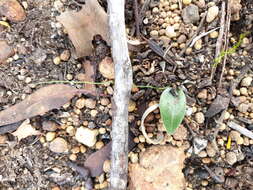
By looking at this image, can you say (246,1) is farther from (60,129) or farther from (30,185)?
(30,185)

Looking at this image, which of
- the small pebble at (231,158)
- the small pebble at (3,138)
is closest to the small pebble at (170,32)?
the small pebble at (231,158)

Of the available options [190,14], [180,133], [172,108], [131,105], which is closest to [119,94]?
[131,105]

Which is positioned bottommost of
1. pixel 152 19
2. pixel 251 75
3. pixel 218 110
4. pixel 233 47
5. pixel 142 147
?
pixel 142 147

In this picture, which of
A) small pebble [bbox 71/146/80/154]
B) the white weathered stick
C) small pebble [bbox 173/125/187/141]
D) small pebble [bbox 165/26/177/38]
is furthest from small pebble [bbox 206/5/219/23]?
small pebble [bbox 71/146/80/154]

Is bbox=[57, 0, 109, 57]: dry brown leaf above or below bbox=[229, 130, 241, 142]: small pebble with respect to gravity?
above

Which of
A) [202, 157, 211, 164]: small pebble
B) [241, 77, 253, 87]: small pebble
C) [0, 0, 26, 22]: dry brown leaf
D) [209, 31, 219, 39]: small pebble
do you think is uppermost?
[0, 0, 26, 22]: dry brown leaf

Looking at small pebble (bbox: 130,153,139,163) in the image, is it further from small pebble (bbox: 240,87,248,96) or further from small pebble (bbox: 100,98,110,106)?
small pebble (bbox: 240,87,248,96)

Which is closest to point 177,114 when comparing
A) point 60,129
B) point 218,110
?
point 218,110
